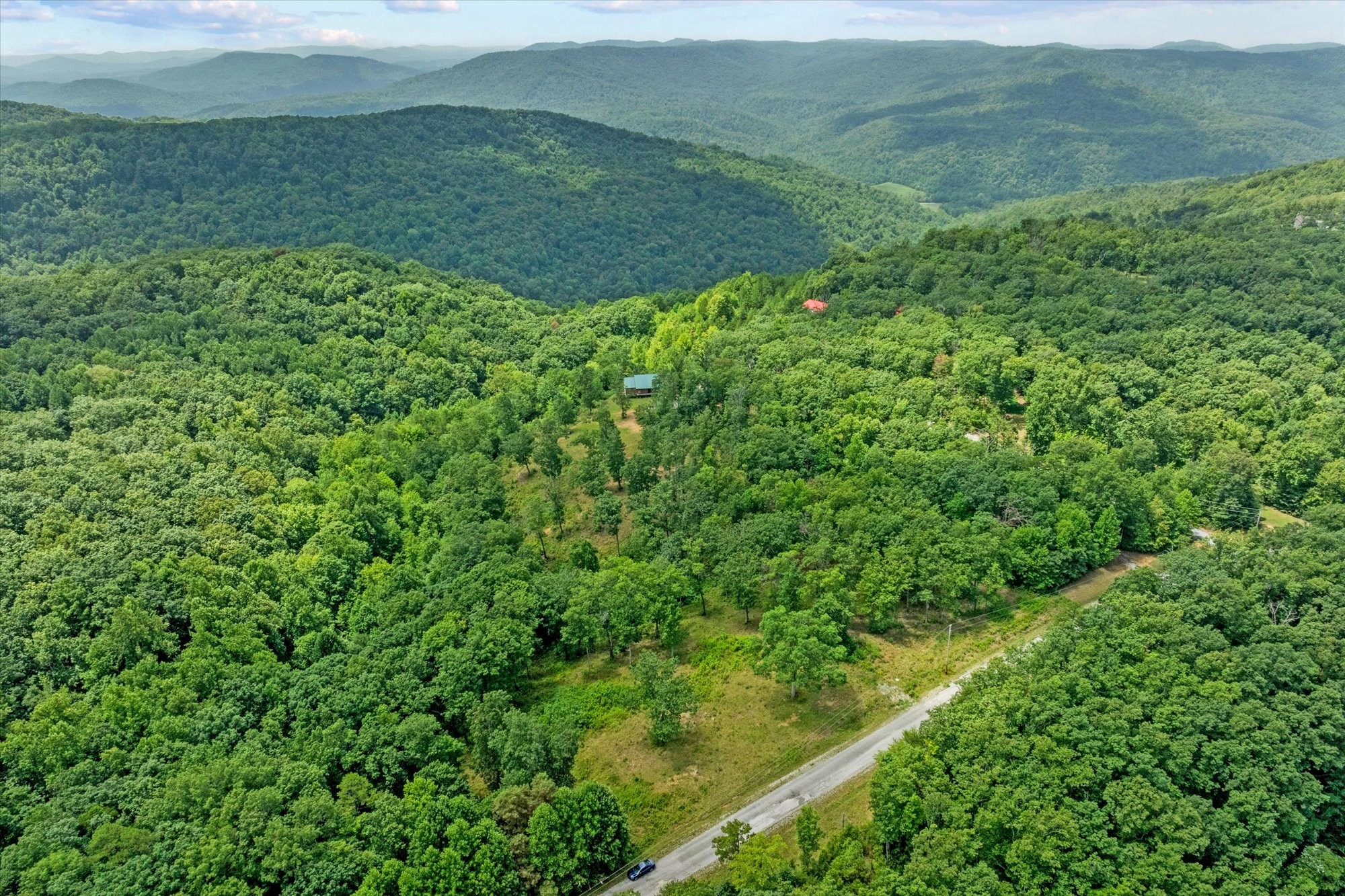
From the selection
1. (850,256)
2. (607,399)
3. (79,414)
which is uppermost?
(850,256)

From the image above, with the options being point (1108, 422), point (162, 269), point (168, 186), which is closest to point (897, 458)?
point (1108, 422)

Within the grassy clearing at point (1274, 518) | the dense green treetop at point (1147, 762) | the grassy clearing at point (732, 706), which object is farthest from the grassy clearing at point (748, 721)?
the grassy clearing at point (1274, 518)

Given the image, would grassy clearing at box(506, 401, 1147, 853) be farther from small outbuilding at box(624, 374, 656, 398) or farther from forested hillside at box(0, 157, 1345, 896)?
small outbuilding at box(624, 374, 656, 398)

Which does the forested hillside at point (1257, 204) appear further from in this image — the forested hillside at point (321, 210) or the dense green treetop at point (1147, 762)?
the dense green treetop at point (1147, 762)

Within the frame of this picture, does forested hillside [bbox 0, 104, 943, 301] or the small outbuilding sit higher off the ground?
forested hillside [bbox 0, 104, 943, 301]

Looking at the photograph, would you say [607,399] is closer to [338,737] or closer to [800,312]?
[800,312]

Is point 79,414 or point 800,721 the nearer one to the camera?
point 800,721

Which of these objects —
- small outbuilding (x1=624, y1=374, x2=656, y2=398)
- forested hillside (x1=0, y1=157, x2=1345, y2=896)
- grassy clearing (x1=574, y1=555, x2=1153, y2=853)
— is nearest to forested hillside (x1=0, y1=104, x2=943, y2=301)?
forested hillside (x1=0, y1=157, x2=1345, y2=896)
